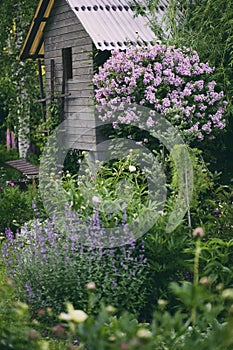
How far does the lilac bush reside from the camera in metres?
5.62

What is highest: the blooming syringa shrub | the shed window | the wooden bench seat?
the shed window

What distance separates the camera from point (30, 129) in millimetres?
17969

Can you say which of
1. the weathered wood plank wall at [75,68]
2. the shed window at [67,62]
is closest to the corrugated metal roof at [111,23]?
the weathered wood plank wall at [75,68]

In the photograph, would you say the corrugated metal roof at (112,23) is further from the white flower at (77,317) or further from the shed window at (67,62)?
the white flower at (77,317)

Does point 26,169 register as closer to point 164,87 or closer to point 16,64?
point 164,87

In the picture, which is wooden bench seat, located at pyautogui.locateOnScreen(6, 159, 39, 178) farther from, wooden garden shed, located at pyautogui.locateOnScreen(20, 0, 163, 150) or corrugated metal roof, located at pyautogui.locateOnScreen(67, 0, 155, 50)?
corrugated metal roof, located at pyautogui.locateOnScreen(67, 0, 155, 50)

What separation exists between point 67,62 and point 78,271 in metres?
8.29

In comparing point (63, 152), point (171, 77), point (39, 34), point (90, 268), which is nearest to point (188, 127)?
point (171, 77)

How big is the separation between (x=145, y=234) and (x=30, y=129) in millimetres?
12417

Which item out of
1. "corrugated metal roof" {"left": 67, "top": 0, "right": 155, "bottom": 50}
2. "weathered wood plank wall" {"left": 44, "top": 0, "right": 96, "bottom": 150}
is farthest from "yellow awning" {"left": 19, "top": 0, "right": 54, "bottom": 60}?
"corrugated metal roof" {"left": 67, "top": 0, "right": 155, "bottom": 50}

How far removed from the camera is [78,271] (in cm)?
561

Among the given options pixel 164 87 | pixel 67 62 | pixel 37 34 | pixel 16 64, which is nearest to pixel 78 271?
pixel 164 87

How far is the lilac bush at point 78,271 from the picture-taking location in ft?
18.5

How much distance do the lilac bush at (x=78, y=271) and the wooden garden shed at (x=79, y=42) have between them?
6103 mm
